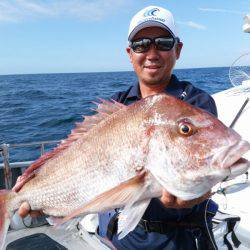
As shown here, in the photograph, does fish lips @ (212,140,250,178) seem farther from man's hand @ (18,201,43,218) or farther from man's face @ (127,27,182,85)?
man's hand @ (18,201,43,218)

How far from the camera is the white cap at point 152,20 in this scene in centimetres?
302

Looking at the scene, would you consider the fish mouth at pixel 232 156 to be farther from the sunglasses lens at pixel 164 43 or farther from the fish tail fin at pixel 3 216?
the fish tail fin at pixel 3 216

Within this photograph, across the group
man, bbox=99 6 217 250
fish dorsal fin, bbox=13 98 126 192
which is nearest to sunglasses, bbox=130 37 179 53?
man, bbox=99 6 217 250

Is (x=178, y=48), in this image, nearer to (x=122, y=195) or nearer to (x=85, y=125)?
(x=85, y=125)

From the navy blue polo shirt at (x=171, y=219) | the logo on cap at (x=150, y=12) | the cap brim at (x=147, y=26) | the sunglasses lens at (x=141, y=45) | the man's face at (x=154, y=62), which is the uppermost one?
the logo on cap at (x=150, y=12)

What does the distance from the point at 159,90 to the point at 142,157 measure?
1071 mm

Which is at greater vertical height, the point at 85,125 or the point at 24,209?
the point at 85,125

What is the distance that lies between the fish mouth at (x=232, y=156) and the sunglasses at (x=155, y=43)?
4.13 feet

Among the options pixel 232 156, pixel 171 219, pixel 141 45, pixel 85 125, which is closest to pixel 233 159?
pixel 232 156

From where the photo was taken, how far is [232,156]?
201cm

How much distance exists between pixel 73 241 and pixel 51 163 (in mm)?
2801

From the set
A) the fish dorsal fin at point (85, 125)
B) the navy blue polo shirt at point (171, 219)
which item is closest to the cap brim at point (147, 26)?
the navy blue polo shirt at point (171, 219)

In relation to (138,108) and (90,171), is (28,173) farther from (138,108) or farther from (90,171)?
(138,108)

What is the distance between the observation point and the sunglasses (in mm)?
3039
